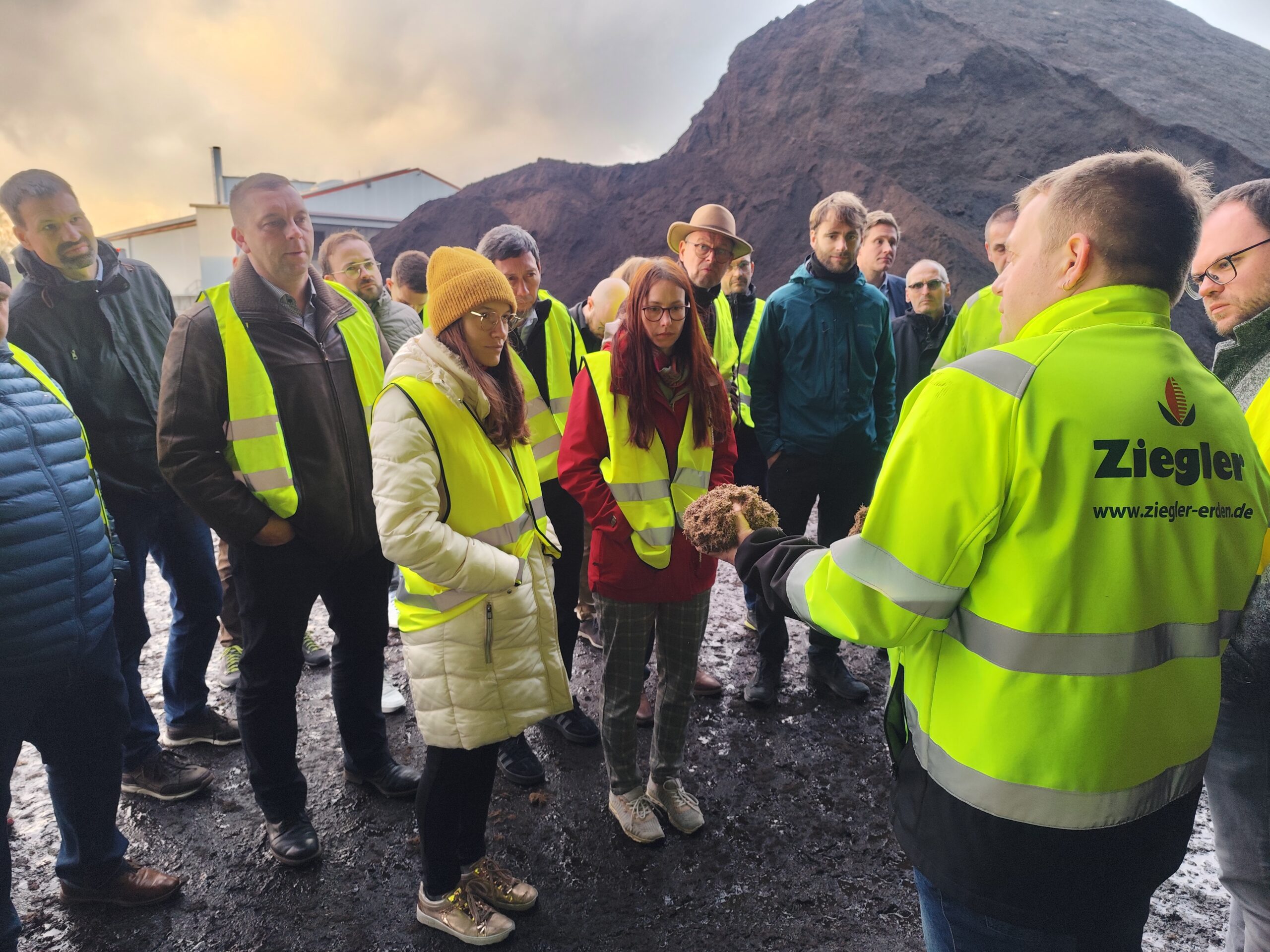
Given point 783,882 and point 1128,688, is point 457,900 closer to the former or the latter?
point 783,882

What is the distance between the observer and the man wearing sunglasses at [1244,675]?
1.67 m

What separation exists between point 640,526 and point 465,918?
1.38 m

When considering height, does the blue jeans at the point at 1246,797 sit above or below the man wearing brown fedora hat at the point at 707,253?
below

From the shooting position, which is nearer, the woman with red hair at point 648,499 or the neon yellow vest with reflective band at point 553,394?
the woman with red hair at point 648,499

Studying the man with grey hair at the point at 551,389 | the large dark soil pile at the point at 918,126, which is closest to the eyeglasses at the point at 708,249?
the man with grey hair at the point at 551,389

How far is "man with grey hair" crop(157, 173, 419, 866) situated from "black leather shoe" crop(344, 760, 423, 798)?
0.33 m

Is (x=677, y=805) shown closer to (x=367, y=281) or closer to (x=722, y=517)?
(x=722, y=517)

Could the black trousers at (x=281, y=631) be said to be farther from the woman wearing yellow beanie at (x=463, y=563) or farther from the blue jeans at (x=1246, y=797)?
the blue jeans at (x=1246, y=797)

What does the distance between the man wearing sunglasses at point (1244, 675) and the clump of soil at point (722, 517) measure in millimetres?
1074

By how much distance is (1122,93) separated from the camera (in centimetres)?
1179

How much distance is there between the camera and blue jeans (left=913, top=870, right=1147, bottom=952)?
1224 mm

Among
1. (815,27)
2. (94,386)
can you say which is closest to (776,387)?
(94,386)

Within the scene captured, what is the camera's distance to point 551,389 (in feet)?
11.2

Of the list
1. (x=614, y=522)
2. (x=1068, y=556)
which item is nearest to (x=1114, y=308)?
(x=1068, y=556)
